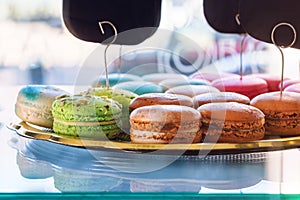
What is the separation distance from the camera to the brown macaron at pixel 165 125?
68cm

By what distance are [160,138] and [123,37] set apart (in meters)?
0.27

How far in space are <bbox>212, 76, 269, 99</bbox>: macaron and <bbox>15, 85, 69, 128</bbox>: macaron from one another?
1.08 ft

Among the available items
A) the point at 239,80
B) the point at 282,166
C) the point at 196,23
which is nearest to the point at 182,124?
the point at 282,166

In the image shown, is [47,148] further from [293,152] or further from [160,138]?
[293,152]

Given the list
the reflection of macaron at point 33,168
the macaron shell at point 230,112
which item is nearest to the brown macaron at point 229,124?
the macaron shell at point 230,112

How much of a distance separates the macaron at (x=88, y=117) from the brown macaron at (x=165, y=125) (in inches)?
2.0

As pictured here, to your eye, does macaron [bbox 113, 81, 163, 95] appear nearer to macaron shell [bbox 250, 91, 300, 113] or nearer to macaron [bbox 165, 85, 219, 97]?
macaron [bbox 165, 85, 219, 97]

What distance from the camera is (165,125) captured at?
2.22 ft

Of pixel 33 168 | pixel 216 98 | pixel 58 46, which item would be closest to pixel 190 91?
pixel 216 98

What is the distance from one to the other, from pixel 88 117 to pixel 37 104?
14 centimetres

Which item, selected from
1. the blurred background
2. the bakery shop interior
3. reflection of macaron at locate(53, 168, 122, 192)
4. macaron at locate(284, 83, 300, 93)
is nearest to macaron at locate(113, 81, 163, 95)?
the bakery shop interior

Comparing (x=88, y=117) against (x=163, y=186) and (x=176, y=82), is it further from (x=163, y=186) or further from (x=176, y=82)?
(x=176, y=82)

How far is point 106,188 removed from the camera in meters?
0.54

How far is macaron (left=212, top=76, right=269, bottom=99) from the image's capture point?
0.98m
